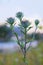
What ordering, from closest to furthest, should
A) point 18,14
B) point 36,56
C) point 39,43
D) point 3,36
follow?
point 18,14 < point 36,56 < point 39,43 < point 3,36

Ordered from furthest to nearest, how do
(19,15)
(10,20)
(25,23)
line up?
1. (19,15)
2. (10,20)
3. (25,23)

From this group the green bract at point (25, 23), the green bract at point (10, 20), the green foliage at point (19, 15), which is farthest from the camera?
the green foliage at point (19, 15)

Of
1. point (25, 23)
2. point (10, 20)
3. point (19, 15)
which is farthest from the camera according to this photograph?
point (19, 15)

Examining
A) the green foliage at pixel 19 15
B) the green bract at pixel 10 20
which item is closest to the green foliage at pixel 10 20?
the green bract at pixel 10 20

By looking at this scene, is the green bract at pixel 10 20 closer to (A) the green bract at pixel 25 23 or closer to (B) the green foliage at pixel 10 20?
(B) the green foliage at pixel 10 20

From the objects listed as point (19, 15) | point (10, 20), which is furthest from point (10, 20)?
point (19, 15)

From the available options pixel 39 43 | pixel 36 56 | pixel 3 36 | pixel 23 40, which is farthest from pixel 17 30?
pixel 3 36

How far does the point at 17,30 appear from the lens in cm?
293

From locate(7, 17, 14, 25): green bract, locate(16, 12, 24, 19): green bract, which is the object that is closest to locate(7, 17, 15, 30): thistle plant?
locate(7, 17, 14, 25): green bract

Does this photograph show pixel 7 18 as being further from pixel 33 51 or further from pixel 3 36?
pixel 3 36

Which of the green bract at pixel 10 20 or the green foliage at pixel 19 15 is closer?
the green bract at pixel 10 20

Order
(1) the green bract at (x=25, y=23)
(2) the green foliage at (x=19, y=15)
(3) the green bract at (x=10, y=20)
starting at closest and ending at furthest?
(1) the green bract at (x=25, y=23) < (3) the green bract at (x=10, y=20) < (2) the green foliage at (x=19, y=15)

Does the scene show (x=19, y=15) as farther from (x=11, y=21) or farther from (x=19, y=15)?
(x=11, y=21)

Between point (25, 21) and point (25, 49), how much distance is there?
10.8 inches
